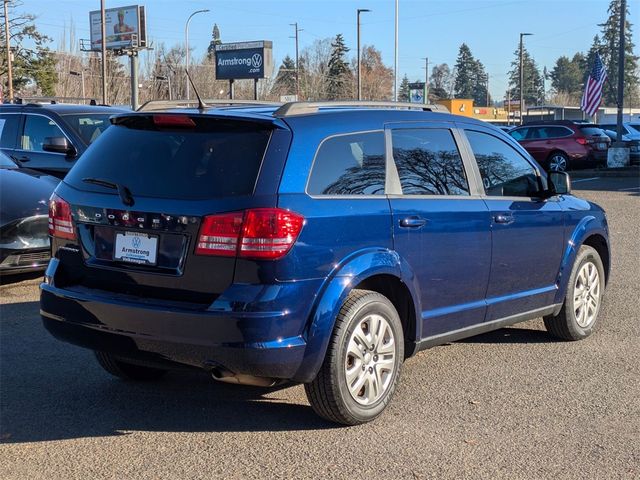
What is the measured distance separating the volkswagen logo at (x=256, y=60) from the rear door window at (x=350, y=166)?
5700 centimetres

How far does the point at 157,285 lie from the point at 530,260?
285 centimetres

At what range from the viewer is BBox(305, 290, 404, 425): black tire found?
4.13 m

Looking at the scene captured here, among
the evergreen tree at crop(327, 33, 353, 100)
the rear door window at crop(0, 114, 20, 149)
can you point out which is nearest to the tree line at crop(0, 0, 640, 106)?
the evergreen tree at crop(327, 33, 353, 100)

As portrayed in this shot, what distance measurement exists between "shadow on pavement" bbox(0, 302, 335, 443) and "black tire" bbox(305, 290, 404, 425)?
0.63 ft

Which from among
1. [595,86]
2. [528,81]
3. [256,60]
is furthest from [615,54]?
[595,86]

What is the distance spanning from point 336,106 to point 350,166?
54 cm

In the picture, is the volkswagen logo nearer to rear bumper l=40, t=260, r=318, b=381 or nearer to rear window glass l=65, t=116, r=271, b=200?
rear window glass l=65, t=116, r=271, b=200

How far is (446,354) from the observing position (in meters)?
5.82

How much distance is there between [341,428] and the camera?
4.35 meters

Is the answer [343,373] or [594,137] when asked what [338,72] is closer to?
[594,137]

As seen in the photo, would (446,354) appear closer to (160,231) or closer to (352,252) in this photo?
(352,252)

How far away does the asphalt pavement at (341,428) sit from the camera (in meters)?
3.83

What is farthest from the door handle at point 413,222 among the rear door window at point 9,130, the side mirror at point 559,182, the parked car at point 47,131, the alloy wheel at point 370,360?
the rear door window at point 9,130

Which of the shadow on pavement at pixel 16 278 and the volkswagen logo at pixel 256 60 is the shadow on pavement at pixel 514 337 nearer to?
the shadow on pavement at pixel 16 278
